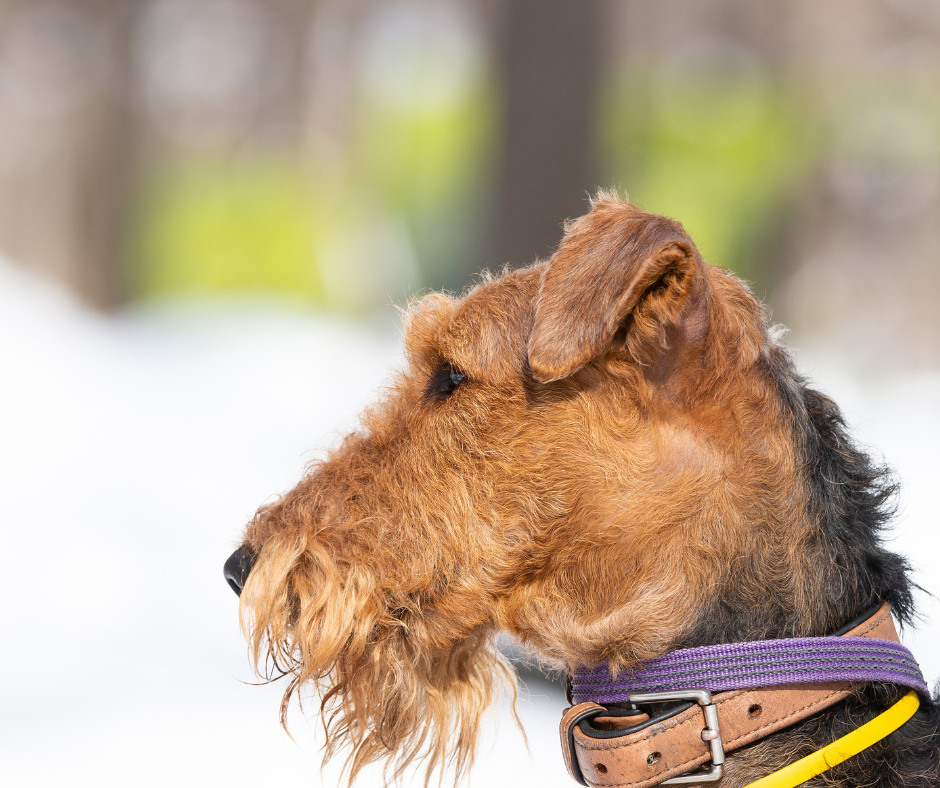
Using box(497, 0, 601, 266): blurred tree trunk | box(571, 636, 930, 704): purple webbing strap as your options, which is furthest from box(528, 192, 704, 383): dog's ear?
box(497, 0, 601, 266): blurred tree trunk

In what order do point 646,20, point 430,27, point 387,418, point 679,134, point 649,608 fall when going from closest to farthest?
point 649,608, point 387,418, point 679,134, point 646,20, point 430,27

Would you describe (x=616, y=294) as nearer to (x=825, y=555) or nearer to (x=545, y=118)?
(x=825, y=555)

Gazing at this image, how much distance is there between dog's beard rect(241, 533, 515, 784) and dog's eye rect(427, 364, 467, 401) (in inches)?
16.0

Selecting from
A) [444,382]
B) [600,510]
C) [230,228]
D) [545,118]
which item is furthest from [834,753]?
[230,228]

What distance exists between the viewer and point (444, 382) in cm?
172

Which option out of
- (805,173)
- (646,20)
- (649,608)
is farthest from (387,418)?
(646,20)

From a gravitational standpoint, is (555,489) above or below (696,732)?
above

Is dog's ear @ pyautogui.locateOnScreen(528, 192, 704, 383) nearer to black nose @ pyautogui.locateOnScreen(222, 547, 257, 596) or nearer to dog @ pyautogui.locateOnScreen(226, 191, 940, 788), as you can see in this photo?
dog @ pyautogui.locateOnScreen(226, 191, 940, 788)

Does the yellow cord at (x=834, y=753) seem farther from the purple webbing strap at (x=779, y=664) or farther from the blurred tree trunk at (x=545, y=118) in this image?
the blurred tree trunk at (x=545, y=118)

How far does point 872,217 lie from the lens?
256 inches

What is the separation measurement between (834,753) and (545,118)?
291 centimetres

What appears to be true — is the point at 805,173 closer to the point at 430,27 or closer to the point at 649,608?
the point at 430,27

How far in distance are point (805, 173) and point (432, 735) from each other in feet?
19.3

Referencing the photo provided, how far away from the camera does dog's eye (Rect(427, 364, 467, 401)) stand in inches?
66.3
